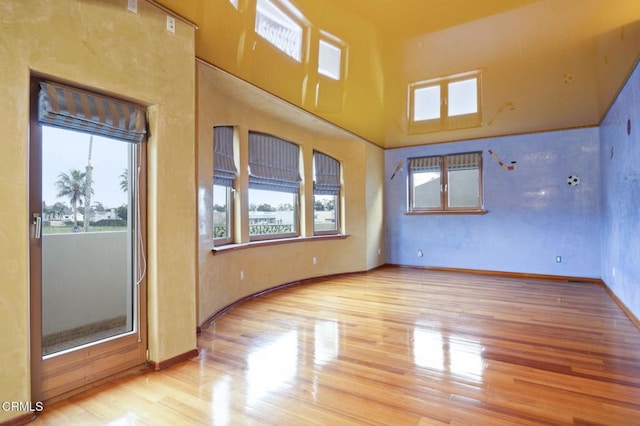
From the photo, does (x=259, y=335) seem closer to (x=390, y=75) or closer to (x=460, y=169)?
(x=390, y=75)

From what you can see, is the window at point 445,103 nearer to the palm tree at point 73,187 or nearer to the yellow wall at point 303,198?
the yellow wall at point 303,198

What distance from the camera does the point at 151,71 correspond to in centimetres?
260

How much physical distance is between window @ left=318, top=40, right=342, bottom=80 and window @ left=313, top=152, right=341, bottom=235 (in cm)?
177

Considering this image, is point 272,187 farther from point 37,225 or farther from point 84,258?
point 37,225

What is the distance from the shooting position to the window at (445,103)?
5.71 meters

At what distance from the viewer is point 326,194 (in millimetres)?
6508

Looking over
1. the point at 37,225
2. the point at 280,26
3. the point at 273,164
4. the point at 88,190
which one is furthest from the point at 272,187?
the point at 37,225

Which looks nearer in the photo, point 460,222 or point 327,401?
point 327,401

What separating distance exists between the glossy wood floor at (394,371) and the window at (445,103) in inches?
138

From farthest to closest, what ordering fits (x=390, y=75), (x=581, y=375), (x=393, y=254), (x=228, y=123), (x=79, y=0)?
(x=393, y=254) → (x=390, y=75) → (x=228, y=123) → (x=581, y=375) → (x=79, y=0)

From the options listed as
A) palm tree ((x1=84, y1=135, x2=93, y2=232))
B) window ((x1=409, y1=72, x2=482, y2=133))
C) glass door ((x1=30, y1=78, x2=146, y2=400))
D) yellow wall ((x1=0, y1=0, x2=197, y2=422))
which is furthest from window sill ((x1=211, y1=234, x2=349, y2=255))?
window ((x1=409, y1=72, x2=482, y2=133))

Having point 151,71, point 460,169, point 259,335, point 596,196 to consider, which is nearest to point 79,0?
point 151,71

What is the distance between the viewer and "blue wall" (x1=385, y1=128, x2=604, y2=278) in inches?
236

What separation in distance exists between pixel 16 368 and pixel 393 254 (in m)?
6.77
